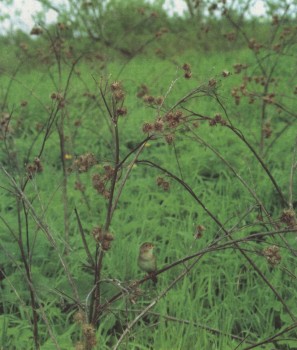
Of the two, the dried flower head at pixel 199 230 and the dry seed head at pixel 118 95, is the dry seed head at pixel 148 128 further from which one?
the dried flower head at pixel 199 230

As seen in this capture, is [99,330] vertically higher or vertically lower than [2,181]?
lower

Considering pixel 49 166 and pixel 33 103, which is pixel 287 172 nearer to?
pixel 49 166

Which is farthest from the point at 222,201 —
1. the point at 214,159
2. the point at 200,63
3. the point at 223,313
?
the point at 200,63

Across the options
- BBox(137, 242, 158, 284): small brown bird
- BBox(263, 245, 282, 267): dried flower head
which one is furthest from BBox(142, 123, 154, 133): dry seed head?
BBox(263, 245, 282, 267): dried flower head

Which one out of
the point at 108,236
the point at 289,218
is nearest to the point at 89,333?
the point at 108,236

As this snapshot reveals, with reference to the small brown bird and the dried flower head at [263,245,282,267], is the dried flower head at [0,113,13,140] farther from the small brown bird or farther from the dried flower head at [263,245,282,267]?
the dried flower head at [263,245,282,267]

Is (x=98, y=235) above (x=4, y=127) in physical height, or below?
below

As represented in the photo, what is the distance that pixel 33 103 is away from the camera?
5.63 meters

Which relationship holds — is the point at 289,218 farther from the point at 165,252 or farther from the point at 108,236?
the point at 165,252

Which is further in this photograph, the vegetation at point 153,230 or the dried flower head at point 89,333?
the vegetation at point 153,230

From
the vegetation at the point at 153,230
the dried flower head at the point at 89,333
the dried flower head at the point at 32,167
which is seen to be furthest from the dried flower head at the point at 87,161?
the dried flower head at the point at 89,333

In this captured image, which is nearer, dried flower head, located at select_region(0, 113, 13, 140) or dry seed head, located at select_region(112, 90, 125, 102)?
dry seed head, located at select_region(112, 90, 125, 102)

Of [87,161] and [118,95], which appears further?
[87,161]

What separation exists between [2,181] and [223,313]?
4.81ft
